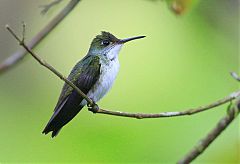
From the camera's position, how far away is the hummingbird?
201 cm

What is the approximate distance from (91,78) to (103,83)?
2.5 inches

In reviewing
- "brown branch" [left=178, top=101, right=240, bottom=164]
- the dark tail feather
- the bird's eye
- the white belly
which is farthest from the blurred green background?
"brown branch" [left=178, top=101, right=240, bottom=164]

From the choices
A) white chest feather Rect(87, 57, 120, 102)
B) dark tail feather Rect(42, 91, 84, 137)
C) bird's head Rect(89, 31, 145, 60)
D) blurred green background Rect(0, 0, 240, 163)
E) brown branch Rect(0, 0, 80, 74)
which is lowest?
blurred green background Rect(0, 0, 240, 163)

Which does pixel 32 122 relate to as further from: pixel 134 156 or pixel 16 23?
pixel 16 23

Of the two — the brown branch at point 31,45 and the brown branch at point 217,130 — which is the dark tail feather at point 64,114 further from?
the brown branch at point 217,130

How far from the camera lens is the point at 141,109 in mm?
3480

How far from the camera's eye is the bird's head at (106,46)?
2721mm

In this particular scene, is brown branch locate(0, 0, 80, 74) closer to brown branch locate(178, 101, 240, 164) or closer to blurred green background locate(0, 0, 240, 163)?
blurred green background locate(0, 0, 240, 163)

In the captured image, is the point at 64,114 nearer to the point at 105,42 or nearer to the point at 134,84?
the point at 105,42

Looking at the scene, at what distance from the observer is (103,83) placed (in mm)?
2482

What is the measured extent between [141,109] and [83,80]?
1.18m

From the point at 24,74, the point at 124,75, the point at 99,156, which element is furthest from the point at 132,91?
the point at 24,74

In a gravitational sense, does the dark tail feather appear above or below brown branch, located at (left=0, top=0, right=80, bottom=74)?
below

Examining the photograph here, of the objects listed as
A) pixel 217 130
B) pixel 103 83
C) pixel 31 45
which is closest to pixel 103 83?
pixel 103 83
